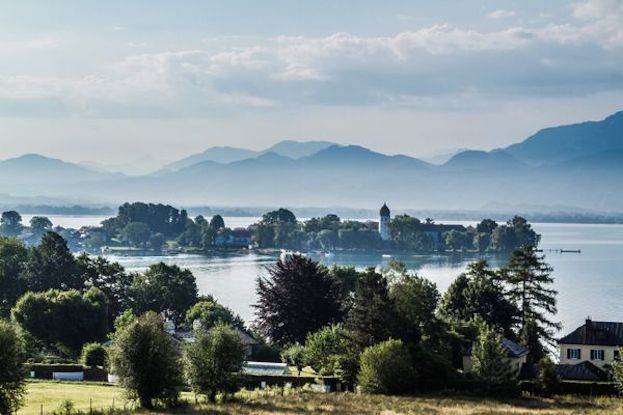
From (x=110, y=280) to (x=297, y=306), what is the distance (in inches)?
881

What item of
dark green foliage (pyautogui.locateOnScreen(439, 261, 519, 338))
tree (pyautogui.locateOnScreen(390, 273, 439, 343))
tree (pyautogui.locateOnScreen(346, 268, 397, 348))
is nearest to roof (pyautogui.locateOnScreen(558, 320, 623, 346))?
tree (pyautogui.locateOnScreen(390, 273, 439, 343))

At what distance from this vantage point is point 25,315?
71812 millimetres

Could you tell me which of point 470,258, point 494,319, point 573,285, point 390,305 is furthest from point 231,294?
point 470,258

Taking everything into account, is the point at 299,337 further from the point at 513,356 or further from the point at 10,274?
the point at 10,274

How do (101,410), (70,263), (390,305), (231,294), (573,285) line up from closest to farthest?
(101,410) < (390,305) < (70,263) < (231,294) < (573,285)

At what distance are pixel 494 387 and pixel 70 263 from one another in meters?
48.9

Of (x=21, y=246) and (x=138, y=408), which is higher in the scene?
(x=21, y=246)

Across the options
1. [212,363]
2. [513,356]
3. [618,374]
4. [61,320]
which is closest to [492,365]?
[513,356]

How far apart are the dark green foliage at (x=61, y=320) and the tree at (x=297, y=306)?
1202cm

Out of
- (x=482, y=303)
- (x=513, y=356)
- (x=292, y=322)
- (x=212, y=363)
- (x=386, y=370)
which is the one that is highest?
(x=482, y=303)

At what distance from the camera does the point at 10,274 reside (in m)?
88.1

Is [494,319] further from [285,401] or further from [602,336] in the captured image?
[285,401]

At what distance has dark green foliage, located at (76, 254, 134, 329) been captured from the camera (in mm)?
84000

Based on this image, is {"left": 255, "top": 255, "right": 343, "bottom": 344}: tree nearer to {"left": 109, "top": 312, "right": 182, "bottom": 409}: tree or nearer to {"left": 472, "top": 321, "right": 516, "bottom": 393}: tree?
{"left": 472, "top": 321, "right": 516, "bottom": 393}: tree
